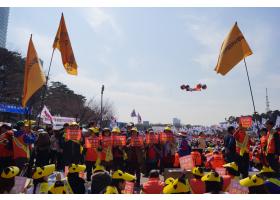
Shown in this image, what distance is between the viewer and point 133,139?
33.2 ft

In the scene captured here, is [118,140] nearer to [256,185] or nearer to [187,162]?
[187,162]

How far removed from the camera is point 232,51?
9477mm

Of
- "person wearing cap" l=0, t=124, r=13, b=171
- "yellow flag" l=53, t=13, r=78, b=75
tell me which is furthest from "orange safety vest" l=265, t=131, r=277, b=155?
"person wearing cap" l=0, t=124, r=13, b=171

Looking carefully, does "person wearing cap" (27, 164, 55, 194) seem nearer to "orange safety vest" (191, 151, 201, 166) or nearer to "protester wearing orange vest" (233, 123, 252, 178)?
"protester wearing orange vest" (233, 123, 252, 178)

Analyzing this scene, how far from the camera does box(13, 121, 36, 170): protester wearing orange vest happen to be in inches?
370

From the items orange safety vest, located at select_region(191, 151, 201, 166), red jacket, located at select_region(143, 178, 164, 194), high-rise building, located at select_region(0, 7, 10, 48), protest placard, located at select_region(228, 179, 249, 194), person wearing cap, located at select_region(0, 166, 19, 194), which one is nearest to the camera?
protest placard, located at select_region(228, 179, 249, 194)

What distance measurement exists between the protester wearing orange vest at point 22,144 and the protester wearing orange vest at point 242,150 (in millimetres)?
6127

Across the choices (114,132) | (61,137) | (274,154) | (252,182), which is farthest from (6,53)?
(252,182)

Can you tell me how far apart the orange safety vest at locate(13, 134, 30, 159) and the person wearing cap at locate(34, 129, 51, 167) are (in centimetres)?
35

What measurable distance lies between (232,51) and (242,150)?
9.64 feet

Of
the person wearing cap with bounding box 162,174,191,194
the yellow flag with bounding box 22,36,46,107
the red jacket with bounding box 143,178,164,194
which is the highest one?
the yellow flag with bounding box 22,36,46,107

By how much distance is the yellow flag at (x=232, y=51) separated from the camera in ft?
30.7

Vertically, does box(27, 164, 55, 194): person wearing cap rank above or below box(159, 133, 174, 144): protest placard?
below

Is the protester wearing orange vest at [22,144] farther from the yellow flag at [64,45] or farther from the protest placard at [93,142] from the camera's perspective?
the yellow flag at [64,45]
